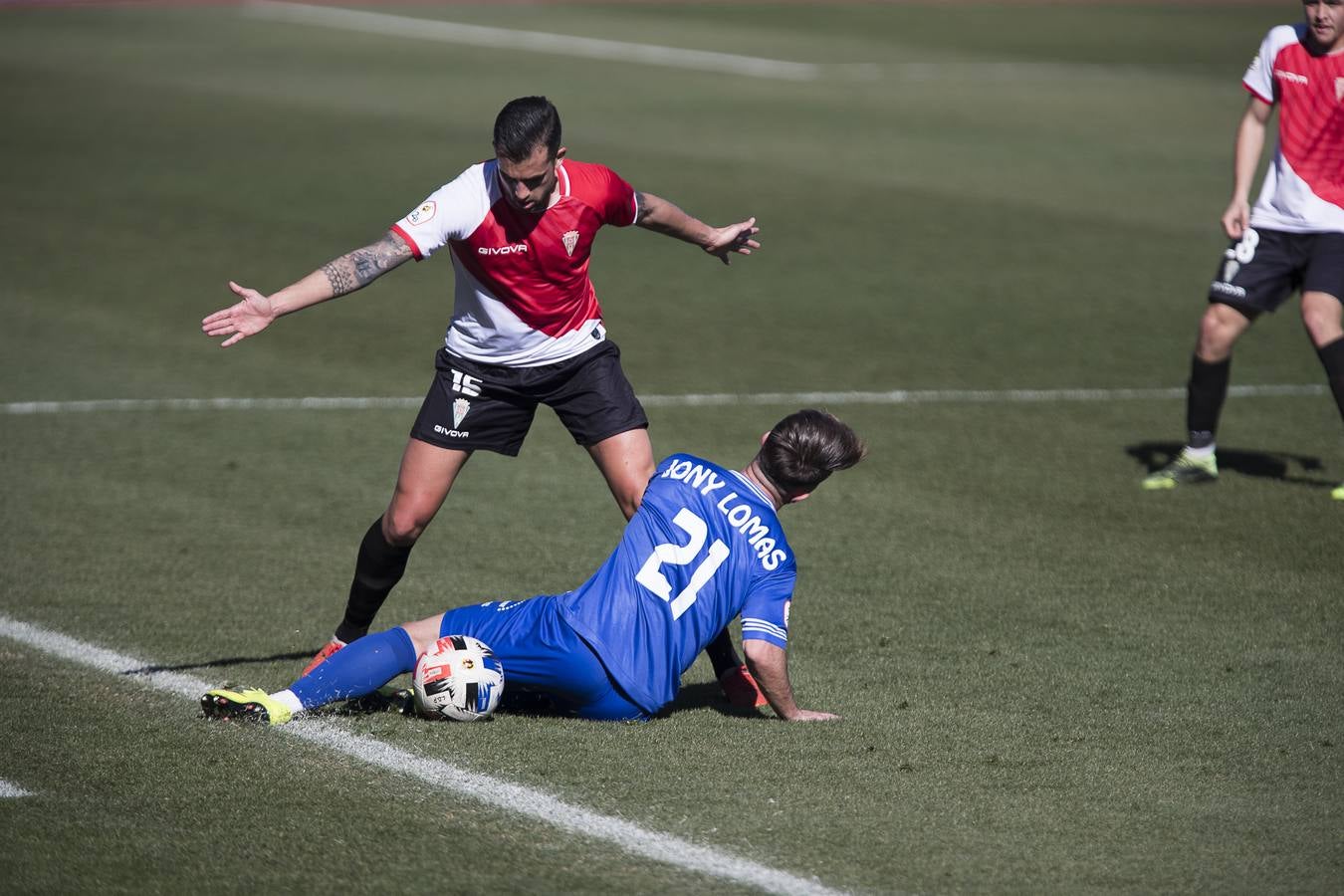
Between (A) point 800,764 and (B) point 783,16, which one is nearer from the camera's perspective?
(A) point 800,764

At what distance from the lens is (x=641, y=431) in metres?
6.86

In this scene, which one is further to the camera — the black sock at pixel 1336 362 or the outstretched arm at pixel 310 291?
the black sock at pixel 1336 362

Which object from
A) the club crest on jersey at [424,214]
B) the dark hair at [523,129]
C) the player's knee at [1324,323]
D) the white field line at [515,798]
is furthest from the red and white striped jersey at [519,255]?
the player's knee at [1324,323]

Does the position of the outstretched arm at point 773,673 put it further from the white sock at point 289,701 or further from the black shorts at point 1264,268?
the black shorts at point 1264,268

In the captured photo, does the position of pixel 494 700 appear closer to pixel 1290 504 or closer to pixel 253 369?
pixel 1290 504

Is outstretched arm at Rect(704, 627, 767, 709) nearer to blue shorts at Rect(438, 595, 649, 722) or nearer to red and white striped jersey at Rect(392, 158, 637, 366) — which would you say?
blue shorts at Rect(438, 595, 649, 722)

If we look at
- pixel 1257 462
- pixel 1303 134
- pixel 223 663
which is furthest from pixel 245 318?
pixel 1257 462

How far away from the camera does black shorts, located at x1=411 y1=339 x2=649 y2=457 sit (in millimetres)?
6742

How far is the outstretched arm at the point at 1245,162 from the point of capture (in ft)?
30.8

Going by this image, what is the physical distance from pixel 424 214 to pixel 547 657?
1696 mm

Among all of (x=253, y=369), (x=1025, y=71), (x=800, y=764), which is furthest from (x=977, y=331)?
(x=1025, y=71)

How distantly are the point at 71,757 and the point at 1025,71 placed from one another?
86.3ft

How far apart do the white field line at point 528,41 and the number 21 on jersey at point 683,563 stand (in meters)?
23.1

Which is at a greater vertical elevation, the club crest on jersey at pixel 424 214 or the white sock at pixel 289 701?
the club crest on jersey at pixel 424 214
